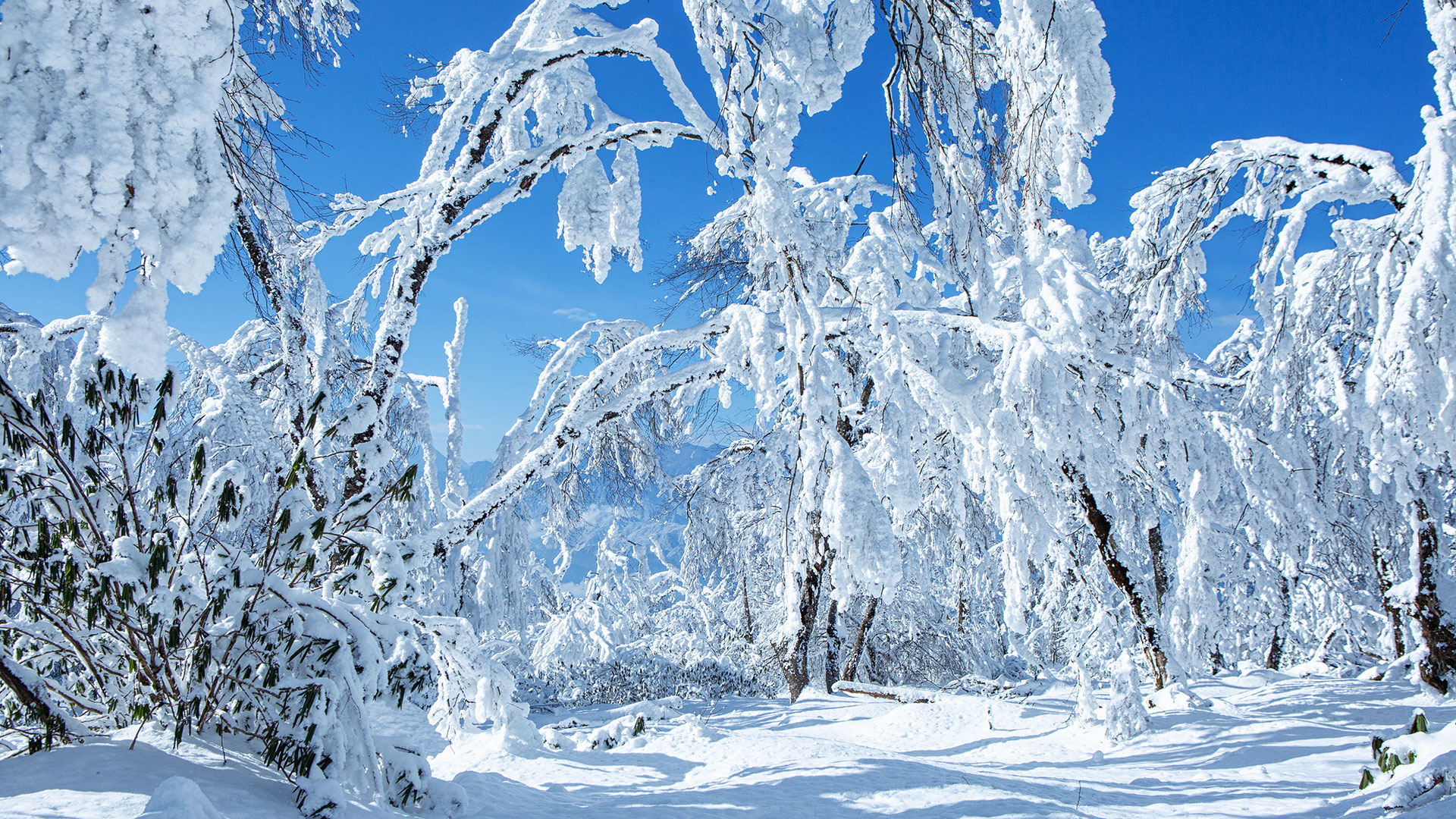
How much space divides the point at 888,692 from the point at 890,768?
157 inches

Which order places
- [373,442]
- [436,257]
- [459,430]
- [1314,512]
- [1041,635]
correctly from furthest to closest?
[1041,635]
[459,430]
[1314,512]
[436,257]
[373,442]

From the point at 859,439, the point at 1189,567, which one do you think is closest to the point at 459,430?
the point at 859,439

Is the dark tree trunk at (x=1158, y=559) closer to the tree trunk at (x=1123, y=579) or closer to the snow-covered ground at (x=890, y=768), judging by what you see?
the snow-covered ground at (x=890, y=768)

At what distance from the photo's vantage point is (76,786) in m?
2.15

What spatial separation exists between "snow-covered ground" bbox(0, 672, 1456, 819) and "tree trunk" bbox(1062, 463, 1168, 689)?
46 cm

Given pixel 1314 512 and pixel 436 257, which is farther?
pixel 1314 512

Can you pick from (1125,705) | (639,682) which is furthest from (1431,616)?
(639,682)

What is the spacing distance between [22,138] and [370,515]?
2.77 meters

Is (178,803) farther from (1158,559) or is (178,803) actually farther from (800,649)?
(1158,559)

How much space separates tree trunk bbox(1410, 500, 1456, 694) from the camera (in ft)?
19.8

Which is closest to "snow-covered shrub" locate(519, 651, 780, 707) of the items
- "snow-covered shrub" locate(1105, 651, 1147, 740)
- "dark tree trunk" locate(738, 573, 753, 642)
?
"dark tree trunk" locate(738, 573, 753, 642)

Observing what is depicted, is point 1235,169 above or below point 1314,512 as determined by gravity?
above

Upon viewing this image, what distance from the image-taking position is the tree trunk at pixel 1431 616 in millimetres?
6027

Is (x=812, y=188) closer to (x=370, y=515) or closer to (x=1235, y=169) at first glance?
(x=1235, y=169)
